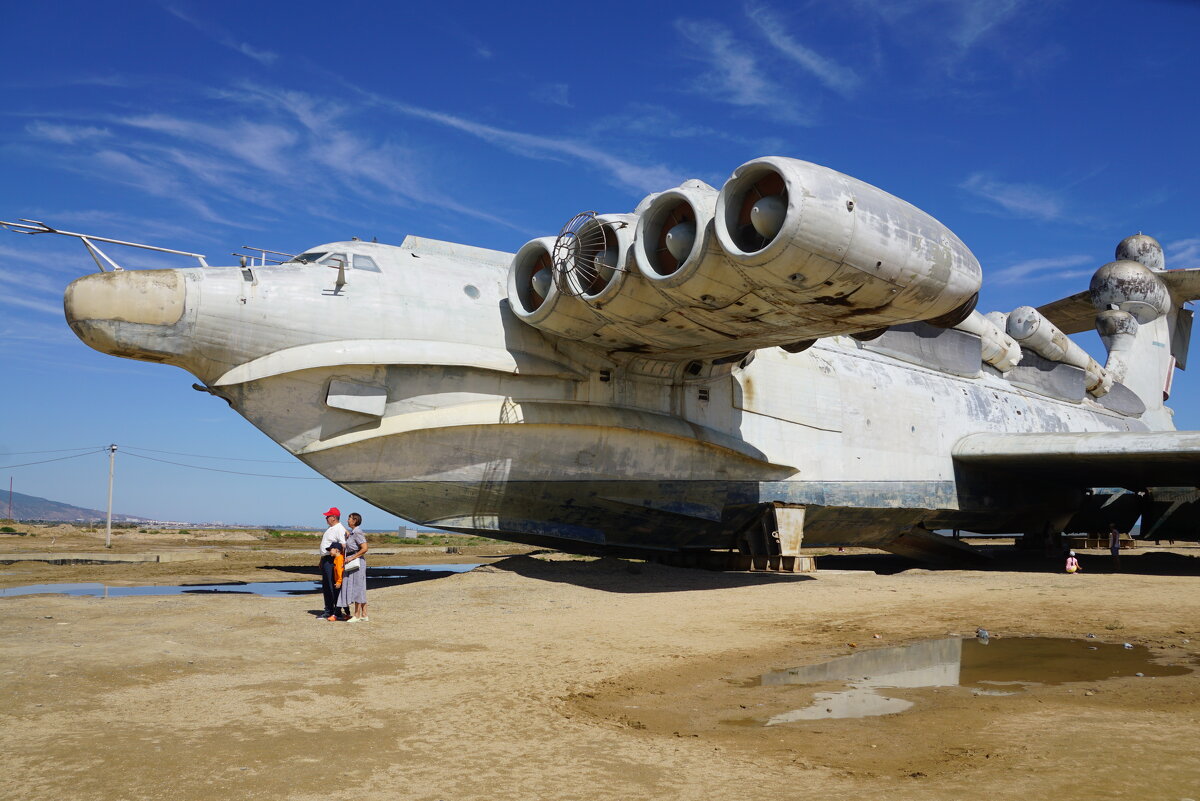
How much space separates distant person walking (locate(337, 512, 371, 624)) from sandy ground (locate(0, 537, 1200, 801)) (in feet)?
0.94

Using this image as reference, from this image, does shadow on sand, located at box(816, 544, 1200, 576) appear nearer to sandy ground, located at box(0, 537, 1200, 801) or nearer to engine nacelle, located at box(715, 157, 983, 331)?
sandy ground, located at box(0, 537, 1200, 801)

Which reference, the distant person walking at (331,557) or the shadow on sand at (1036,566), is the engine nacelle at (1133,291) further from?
the distant person walking at (331,557)

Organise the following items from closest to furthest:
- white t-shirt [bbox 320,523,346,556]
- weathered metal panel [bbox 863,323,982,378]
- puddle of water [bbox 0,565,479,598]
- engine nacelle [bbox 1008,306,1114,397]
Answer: white t-shirt [bbox 320,523,346,556] → puddle of water [bbox 0,565,479,598] → weathered metal panel [bbox 863,323,982,378] → engine nacelle [bbox 1008,306,1114,397]

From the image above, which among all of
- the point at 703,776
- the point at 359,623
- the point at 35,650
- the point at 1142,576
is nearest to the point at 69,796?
the point at 703,776

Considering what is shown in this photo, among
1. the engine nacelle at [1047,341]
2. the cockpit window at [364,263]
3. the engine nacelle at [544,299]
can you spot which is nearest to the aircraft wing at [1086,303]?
the engine nacelle at [1047,341]

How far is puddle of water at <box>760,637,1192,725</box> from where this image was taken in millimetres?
5867

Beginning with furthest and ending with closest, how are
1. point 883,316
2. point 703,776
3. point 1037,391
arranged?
point 1037,391, point 883,316, point 703,776

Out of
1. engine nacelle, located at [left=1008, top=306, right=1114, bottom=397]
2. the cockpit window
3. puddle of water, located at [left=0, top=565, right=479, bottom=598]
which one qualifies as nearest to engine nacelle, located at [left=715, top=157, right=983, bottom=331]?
the cockpit window

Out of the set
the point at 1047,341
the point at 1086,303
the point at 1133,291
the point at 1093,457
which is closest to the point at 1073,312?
the point at 1086,303

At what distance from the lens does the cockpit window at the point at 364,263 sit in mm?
12500

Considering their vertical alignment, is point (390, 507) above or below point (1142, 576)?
above

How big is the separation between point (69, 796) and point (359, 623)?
551 centimetres

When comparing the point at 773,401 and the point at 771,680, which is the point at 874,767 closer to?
the point at 771,680

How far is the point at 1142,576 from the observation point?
1548 centimetres
